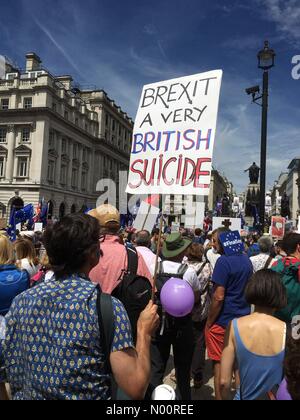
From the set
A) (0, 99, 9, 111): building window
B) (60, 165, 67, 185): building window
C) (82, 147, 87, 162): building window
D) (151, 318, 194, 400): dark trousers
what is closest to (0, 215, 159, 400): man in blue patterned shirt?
(151, 318, 194, 400): dark trousers

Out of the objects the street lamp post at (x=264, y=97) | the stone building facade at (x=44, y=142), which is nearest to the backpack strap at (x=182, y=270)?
the street lamp post at (x=264, y=97)

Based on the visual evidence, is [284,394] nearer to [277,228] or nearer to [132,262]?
[132,262]

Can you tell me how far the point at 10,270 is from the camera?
3156 millimetres

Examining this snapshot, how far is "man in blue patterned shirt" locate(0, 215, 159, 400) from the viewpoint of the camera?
1648mm

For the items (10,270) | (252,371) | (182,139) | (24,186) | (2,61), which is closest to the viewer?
(252,371)

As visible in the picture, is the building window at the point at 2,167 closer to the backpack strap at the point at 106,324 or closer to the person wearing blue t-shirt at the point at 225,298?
the person wearing blue t-shirt at the point at 225,298

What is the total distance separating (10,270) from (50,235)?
152cm

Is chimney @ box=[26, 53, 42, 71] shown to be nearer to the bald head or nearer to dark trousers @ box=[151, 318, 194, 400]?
the bald head

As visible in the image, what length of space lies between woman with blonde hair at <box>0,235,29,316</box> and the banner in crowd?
1315 mm

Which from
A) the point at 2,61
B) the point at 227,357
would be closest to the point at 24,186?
the point at 2,61

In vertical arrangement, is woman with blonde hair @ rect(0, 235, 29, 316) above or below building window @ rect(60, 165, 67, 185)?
below

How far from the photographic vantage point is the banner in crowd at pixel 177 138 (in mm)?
3314
